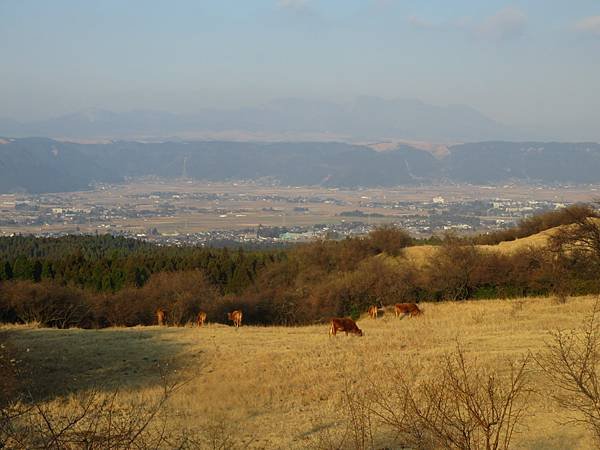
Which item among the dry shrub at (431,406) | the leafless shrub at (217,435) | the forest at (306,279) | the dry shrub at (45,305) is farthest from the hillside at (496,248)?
the leafless shrub at (217,435)

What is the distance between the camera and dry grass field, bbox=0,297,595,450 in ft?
42.5

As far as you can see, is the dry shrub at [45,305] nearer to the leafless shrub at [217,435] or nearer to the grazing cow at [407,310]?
the grazing cow at [407,310]

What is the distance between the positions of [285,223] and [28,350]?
101582 millimetres

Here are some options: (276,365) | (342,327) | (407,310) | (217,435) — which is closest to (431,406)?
(217,435)

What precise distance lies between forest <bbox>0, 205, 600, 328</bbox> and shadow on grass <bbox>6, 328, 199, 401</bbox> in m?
9.66

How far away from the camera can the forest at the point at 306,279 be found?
3381 centimetres

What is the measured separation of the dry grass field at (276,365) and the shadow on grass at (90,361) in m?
0.04

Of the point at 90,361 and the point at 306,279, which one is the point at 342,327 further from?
the point at 306,279

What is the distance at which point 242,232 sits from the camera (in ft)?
357

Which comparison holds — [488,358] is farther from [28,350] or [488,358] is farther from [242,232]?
[242,232]

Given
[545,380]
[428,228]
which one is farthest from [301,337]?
[428,228]

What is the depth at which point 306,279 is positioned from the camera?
46750 mm

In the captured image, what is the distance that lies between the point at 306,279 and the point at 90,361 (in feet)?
92.2

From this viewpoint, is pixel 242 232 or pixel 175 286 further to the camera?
pixel 242 232
